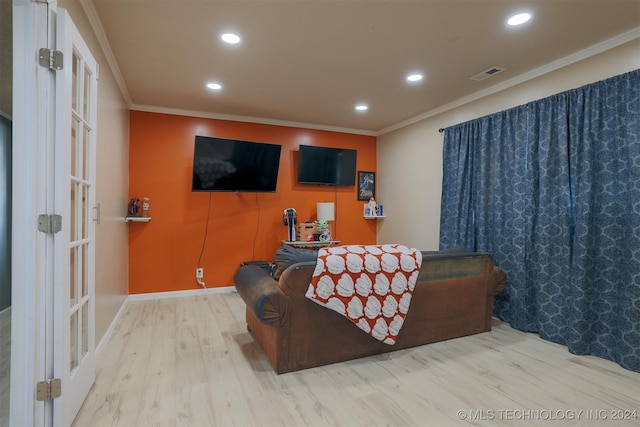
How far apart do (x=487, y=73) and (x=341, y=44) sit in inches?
61.6

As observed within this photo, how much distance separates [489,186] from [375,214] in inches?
81.9

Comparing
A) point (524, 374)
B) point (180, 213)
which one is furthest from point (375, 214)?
point (524, 374)

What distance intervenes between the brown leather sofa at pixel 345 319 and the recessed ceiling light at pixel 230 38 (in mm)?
1819

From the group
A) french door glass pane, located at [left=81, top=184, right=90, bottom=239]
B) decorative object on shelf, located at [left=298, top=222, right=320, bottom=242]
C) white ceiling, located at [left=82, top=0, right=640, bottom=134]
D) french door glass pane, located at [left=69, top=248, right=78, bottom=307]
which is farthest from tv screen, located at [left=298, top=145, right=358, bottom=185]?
french door glass pane, located at [left=69, top=248, right=78, bottom=307]

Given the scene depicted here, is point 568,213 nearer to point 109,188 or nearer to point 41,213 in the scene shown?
point 41,213

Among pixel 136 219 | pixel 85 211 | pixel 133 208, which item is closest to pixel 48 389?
pixel 85 211

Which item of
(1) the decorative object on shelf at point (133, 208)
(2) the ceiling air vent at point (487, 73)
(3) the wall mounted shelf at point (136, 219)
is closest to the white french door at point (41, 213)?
(3) the wall mounted shelf at point (136, 219)

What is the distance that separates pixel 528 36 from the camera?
2.49m

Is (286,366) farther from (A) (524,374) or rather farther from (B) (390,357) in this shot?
(A) (524,374)

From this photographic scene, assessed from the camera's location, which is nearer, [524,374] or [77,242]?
[77,242]

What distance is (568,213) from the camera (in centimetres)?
279

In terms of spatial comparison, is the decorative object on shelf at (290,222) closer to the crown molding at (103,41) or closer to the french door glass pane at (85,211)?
the crown molding at (103,41)

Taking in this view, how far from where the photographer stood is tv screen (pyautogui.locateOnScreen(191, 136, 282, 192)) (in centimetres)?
417

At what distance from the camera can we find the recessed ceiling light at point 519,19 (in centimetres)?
221
